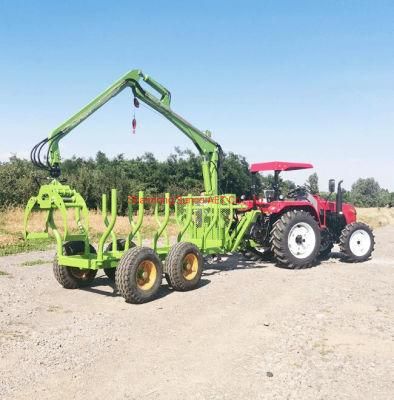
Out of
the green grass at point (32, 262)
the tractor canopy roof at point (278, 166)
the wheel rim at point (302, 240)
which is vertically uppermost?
the tractor canopy roof at point (278, 166)

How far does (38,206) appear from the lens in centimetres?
753

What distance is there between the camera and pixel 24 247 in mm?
13648

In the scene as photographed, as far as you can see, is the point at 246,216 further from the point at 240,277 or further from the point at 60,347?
the point at 60,347

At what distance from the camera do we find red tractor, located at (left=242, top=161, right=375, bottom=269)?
9789 millimetres

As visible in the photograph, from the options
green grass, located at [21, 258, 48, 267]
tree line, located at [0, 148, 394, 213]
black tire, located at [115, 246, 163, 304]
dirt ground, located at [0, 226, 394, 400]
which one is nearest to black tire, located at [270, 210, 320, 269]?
dirt ground, located at [0, 226, 394, 400]

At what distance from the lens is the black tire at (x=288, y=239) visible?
9.68 m

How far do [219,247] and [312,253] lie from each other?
2150 millimetres

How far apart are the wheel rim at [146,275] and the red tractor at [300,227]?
3.31 metres

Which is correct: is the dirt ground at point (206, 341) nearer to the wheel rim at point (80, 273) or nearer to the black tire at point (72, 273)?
the black tire at point (72, 273)

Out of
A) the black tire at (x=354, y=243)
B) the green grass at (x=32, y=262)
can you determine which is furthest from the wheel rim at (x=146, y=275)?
the black tire at (x=354, y=243)

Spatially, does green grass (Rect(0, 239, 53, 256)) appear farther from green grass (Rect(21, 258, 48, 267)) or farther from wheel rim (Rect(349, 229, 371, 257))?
wheel rim (Rect(349, 229, 371, 257))

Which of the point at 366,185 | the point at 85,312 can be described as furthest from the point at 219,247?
the point at 366,185

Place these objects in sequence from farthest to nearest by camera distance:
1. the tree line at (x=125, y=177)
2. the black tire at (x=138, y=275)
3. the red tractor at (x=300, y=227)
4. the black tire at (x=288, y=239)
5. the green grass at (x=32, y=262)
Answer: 1. the tree line at (x=125, y=177)
2. the green grass at (x=32, y=262)
3. the red tractor at (x=300, y=227)
4. the black tire at (x=288, y=239)
5. the black tire at (x=138, y=275)

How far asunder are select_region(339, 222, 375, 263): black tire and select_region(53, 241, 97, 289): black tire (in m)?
5.75
